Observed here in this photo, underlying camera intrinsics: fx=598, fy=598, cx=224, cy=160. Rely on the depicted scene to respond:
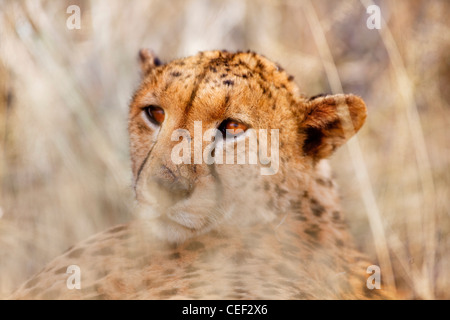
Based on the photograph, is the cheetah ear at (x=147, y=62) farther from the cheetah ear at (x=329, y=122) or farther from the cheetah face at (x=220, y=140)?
the cheetah ear at (x=329, y=122)

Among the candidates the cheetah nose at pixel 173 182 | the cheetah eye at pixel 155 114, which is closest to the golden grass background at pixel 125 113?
the cheetah eye at pixel 155 114

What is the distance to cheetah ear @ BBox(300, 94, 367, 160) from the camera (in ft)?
6.63

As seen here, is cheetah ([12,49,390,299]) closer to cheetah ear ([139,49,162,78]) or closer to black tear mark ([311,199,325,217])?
black tear mark ([311,199,325,217])

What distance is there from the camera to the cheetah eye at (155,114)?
6.89 feet

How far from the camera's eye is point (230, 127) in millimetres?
1982

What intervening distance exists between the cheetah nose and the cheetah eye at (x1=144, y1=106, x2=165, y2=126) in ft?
0.99

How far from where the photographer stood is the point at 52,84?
120 inches

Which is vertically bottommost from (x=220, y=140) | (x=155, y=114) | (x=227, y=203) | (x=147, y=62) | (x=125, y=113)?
(x=227, y=203)

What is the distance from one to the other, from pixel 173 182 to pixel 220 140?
0.24 meters

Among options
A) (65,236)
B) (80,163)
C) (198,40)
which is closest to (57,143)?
(80,163)

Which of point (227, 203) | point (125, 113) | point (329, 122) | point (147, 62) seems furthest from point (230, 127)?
point (125, 113)

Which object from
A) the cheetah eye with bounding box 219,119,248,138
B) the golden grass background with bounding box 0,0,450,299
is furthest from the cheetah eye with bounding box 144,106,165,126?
the golden grass background with bounding box 0,0,450,299

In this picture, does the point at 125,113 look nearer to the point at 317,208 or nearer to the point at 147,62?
the point at 147,62
